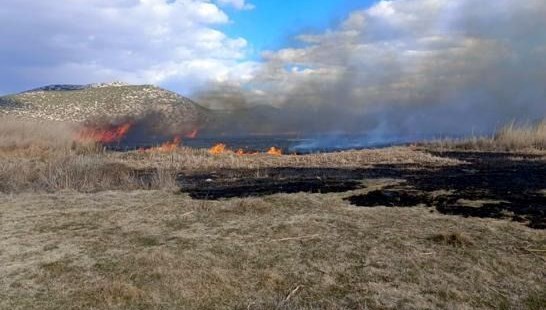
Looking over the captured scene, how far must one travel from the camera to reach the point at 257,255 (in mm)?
5957

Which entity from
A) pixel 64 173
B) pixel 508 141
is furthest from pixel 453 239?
pixel 508 141

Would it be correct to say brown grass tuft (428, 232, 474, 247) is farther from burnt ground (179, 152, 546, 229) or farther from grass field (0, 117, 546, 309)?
burnt ground (179, 152, 546, 229)

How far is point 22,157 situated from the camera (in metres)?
17.8

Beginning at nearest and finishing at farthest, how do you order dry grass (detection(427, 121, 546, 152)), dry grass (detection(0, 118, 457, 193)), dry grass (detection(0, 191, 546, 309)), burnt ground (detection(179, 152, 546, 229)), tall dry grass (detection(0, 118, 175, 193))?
dry grass (detection(0, 191, 546, 309)), burnt ground (detection(179, 152, 546, 229)), tall dry grass (detection(0, 118, 175, 193)), dry grass (detection(0, 118, 457, 193)), dry grass (detection(427, 121, 546, 152))

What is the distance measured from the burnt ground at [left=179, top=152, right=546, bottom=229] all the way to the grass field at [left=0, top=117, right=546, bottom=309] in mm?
406

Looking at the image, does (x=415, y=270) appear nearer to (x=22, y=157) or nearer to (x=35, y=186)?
(x=35, y=186)

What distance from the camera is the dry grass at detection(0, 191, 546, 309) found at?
193 inches

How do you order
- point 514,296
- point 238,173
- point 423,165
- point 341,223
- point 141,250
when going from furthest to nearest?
point 423,165
point 238,173
point 341,223
point 141,250
point 514,296

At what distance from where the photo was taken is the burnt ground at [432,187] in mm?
7969

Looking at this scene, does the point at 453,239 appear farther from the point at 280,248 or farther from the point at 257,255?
the point at 257,255

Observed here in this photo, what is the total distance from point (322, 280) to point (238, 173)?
9419mm

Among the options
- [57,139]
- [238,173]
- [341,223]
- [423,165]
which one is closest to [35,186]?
[238,173]

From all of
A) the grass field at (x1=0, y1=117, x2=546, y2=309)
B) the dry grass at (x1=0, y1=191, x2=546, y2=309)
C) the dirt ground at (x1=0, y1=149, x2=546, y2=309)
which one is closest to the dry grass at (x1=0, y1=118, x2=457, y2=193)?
the dirt ground at (x1=0, y1=149, x2=546, y2=309)

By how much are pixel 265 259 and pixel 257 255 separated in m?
0.15
